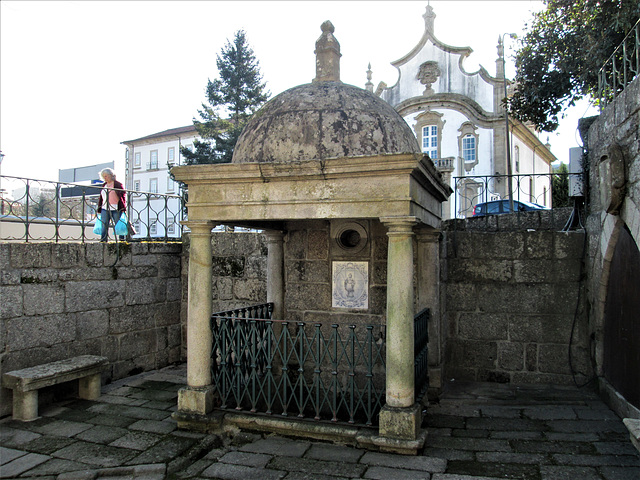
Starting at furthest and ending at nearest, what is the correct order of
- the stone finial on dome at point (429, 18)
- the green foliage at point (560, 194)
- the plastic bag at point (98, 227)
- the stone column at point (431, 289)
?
the stone finial on dome at point (429, 18) → the green foliage at point (560, 194) → the plastic bag at point (98, 227) → the stone column at point (431, 289)

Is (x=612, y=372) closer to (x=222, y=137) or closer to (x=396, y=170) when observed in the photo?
(x=396, y=170)

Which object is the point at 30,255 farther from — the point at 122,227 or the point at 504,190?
the point at 504,190

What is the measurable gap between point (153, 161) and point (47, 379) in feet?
149

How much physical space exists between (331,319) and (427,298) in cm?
123

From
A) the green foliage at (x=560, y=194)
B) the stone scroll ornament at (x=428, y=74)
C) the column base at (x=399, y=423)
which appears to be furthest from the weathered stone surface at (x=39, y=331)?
the stone scroll ornament at (x=428, y=74)

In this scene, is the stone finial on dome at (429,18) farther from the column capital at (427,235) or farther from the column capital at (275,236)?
the column capital at (275,236)

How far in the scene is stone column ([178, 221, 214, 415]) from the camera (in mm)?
5094

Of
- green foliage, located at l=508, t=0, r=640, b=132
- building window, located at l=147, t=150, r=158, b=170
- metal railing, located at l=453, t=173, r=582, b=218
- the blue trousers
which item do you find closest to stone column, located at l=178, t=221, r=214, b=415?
the blue trousers

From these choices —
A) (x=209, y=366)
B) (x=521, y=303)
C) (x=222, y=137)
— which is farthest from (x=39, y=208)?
(x=222, y=137)

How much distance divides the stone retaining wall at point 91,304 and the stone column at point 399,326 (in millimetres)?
4330

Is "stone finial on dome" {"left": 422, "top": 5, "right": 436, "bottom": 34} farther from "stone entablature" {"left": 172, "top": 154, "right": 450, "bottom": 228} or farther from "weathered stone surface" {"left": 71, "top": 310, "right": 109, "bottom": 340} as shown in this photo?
"weathered stone surface" {"left": 71, "top": 310, "right": 109, "bottom": 340}

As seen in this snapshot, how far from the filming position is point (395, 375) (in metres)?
4.49

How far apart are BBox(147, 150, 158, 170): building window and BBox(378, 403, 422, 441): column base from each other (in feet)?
155

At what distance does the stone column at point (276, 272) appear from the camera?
6340 millimetres
